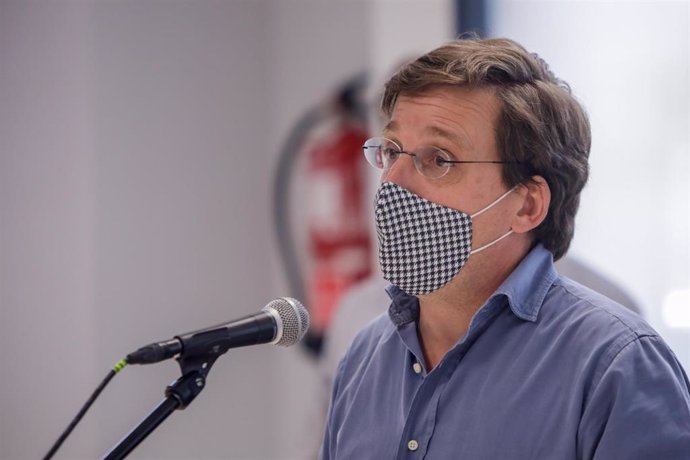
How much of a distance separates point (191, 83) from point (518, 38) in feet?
5.42

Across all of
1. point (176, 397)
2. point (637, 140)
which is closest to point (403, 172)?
point (176, 397)

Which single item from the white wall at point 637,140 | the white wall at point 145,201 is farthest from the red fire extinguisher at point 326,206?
the white wall at point 637,140

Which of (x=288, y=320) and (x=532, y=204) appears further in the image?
(x=532, y=204)

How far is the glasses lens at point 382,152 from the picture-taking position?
1.63 meters

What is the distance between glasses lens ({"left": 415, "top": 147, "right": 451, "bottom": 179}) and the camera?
157cm

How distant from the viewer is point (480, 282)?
1595 mm

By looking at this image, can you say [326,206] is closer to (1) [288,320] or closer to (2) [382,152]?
(2) [382,152]

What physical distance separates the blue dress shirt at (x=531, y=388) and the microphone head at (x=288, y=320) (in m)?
0.24

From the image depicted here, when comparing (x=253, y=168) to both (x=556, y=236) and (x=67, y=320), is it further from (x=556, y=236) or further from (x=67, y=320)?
(x=556, y=236)

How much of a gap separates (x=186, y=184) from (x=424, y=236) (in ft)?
8.80

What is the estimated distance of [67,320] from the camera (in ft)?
12.3

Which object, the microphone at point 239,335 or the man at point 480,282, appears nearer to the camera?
the microphone at point 239,335

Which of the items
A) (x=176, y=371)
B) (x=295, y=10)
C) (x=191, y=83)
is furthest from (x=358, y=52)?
(x=176, y=371)

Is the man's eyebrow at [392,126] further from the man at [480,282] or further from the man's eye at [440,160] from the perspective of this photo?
the man's eye at [440,160]
